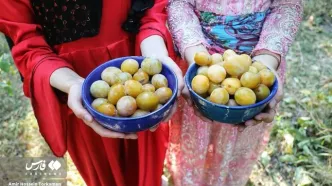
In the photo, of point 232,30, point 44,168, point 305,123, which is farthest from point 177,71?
point 305,123

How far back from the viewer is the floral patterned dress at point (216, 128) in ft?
4.69

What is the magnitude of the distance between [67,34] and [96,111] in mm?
376

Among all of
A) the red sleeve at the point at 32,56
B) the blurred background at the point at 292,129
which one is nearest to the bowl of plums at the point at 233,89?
the red sleeve at the point at 32,56

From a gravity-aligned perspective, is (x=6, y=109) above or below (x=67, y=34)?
below

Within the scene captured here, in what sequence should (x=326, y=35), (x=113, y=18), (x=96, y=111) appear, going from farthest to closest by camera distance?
(x=326, y=35) → (x=113, y=18) → (x=96, y=111)

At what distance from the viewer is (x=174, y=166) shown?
2.06 m

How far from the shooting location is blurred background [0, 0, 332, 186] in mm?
2232

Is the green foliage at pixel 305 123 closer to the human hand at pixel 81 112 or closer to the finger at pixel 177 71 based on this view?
the finger at pixel 177 71

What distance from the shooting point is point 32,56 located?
127cm

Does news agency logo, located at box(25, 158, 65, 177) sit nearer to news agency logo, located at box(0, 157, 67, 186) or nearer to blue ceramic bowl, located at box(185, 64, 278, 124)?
news agency logo, located at box(0, 157, 67, 186)

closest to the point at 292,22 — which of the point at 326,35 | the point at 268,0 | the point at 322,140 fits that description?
the point at 268,0

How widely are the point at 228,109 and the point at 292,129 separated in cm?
145

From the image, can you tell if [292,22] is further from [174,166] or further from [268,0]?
[174,166]

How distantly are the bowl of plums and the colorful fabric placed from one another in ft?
0.86
